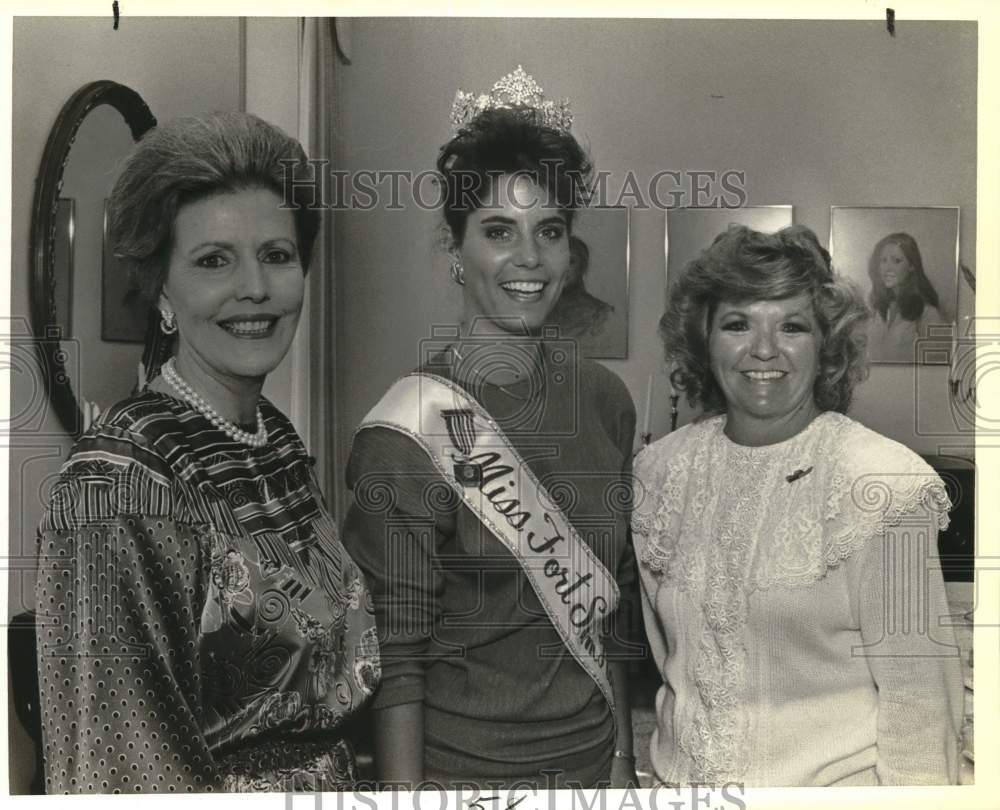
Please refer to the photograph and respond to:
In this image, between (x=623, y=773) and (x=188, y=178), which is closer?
(x=188, y=178)

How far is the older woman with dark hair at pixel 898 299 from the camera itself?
1389 millimetres

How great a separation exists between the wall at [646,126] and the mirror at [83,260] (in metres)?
0.30

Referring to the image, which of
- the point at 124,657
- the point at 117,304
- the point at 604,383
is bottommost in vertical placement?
the point at 124,657

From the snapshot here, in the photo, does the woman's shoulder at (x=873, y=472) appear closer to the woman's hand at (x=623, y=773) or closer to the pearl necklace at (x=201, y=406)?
the woman's hand at (x=623, y=773)

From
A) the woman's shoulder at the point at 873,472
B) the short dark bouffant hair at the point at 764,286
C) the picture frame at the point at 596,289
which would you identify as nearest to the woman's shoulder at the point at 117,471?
the picture frame at the point at 596,289

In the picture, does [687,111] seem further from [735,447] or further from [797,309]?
[735,447]

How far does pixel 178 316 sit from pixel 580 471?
23.6 inches

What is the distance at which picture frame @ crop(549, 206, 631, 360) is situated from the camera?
54.5 inches

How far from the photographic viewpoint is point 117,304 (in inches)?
53.8

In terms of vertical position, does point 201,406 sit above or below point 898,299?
below

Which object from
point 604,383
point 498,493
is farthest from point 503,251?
point 498,493

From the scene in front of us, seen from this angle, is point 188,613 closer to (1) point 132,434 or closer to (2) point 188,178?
(1) point 132,434

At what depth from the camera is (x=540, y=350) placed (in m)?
1.39

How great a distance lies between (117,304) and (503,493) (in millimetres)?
599
